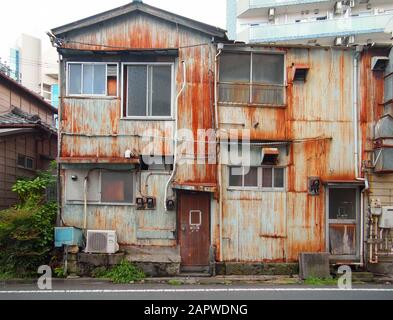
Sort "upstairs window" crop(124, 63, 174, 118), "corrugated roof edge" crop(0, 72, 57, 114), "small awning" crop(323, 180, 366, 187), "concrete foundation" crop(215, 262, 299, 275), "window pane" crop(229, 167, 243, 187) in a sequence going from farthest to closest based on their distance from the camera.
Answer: "corrugated roof edge" crop(0, 72, 57, 114) < "upstairs window" crop(124, 63, 174, 118) < "window pane" crop(229, 167, 243, 187) < "small awning" crop(323, 180, 366, 187) < "concrete foundation" crop(215, 262, 299, 275)

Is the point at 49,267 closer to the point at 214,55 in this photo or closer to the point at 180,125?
the point at 180,125

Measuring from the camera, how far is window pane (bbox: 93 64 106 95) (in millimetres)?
12758

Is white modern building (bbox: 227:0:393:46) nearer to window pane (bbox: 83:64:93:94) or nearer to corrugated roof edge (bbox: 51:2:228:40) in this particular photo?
corrugated roof edge (bbox: 51:2:228:40)

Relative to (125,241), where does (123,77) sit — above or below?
above

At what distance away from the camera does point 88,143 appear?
41.4ft

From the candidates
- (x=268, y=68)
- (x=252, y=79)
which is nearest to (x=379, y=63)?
(x=268, y=68)

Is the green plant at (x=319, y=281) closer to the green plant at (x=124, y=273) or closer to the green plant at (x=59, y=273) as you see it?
the green plant at (x=124, y=273)

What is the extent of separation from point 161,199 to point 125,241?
6.16 ft

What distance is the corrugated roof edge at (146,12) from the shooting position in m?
12.4

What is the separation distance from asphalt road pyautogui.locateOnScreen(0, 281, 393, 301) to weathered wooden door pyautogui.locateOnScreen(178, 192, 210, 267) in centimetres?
171

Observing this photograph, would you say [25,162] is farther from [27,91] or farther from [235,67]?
[235,67]

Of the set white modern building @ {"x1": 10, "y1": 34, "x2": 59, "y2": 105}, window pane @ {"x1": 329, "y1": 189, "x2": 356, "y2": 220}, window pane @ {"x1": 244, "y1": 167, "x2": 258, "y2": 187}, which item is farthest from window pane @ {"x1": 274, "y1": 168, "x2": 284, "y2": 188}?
white modern building @ {"x1": 10, "y1": 34, "x2": 59, "y2": 105}

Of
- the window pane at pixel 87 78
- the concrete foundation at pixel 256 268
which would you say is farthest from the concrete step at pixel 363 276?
the window pane at pixel 87 78

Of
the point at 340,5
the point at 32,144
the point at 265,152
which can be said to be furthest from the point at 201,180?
the point at 340,5
